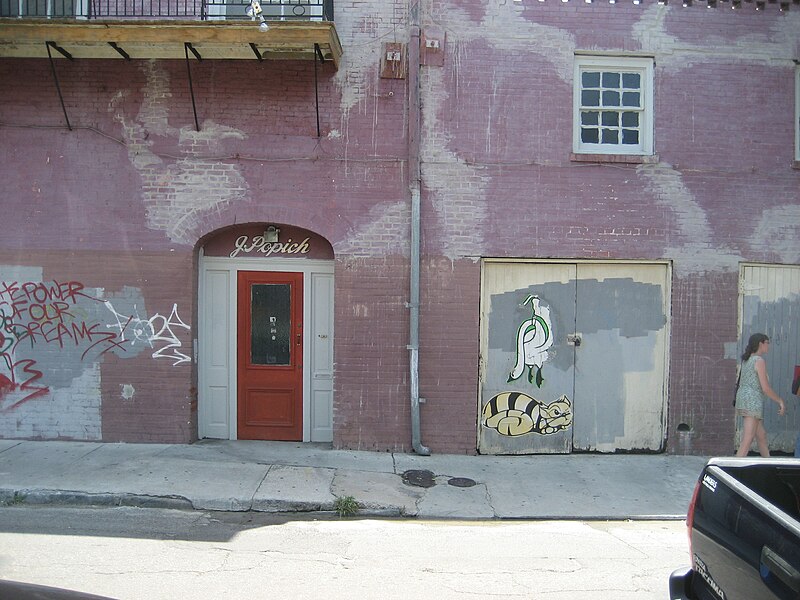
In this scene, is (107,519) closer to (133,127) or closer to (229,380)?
(229,380)

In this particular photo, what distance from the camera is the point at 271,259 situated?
877 cm

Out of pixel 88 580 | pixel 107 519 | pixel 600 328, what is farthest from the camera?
pixel 600 328

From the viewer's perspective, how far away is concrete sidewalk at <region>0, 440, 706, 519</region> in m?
6.61

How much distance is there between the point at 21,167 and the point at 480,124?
552cm

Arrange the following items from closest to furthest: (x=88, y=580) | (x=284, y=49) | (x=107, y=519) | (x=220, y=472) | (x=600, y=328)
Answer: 1. (x=88, y=580)
2. (x=107, y=519)
3. (x=220, y=472)
4. (x=284, y=49)
5. (x=600, y=328)

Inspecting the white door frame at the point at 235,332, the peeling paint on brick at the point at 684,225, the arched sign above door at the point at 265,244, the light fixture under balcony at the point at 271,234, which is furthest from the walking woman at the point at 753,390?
the light fixture under balcony at the point at 271,234

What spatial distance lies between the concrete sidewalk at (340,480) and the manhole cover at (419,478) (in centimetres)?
1

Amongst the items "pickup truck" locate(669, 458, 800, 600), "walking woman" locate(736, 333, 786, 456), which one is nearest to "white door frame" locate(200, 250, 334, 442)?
"walking woman" locate(736, 333, 786, 456)

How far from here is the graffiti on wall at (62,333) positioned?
8.42 meters

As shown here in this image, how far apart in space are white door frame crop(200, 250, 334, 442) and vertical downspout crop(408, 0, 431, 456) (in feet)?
3.74

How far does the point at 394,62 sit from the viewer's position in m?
8.36

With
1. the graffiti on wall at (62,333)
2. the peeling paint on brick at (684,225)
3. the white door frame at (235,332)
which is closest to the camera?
the graffiti on wall at (62,333)

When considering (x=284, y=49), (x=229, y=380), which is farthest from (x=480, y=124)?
(x=229, y=380)

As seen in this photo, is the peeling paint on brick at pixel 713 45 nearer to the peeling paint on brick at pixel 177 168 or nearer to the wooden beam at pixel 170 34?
the wooden beam at pixel 170 34
